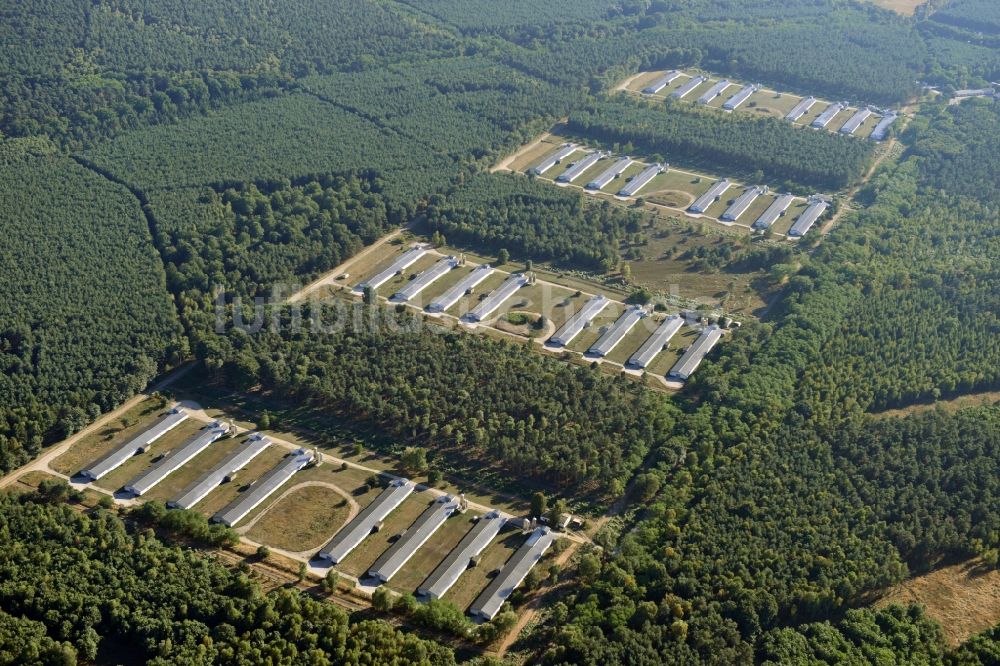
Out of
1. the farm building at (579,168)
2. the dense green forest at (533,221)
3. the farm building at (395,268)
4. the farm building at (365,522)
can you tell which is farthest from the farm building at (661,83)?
the farm building at (365,522)

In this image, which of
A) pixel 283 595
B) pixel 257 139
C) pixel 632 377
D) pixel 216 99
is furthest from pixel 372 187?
pixel 283 595

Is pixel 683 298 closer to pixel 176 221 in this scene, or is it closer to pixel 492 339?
pixel 492 339

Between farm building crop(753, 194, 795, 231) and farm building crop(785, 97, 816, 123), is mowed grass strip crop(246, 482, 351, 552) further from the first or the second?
farm building crop(785, 97, 816, 123)

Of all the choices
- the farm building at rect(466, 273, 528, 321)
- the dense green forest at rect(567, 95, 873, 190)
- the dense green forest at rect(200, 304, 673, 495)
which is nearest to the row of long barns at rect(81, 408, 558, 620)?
the dense green forest at rect(200, 304, 673, 495)

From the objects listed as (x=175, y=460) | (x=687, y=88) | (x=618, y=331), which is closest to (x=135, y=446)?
(x=175, y=460)

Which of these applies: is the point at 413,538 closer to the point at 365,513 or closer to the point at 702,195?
the point at 365,513

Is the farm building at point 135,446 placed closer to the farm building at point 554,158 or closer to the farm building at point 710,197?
the farm building at point 554,158
